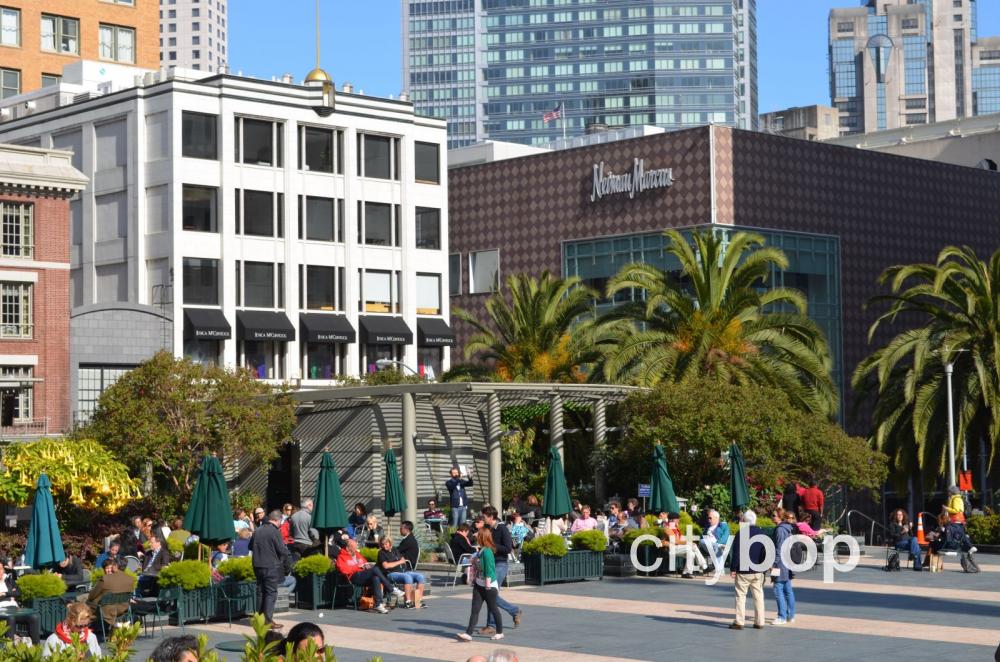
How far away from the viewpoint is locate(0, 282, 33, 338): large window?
51469mm

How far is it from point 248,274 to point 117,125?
27.2ft

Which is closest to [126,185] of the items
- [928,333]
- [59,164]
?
[59,164]

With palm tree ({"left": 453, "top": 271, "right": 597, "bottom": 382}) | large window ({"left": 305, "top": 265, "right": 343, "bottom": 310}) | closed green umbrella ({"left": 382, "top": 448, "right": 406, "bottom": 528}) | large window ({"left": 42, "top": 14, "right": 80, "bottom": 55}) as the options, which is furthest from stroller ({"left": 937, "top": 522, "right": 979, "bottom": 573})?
large window ({"left": 42, "top": 14, "right": 80, "bottom": 55})

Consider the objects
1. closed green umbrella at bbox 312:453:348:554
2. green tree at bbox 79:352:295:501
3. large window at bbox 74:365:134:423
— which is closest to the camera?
closed green umbrella at bbox 312:453:348:554

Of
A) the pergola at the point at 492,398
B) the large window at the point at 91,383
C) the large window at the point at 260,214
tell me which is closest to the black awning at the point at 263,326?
the large window at the point at 260,214

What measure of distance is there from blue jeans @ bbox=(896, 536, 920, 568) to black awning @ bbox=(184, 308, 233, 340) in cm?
3623

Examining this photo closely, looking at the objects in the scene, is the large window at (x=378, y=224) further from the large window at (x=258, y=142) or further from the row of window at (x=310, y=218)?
the large window at (x=258, y=142)

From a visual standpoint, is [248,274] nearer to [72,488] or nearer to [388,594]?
[72,488]

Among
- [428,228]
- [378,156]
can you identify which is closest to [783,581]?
[378,156]

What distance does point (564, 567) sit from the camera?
29.4m

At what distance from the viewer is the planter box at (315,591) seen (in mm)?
25922

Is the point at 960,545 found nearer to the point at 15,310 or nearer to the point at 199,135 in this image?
the point at 15,310

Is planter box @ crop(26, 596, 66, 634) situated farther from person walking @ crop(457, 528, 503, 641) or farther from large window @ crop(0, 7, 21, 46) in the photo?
large window @ crop(0, 7, 21, 46)

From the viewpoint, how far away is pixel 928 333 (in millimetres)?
47125
